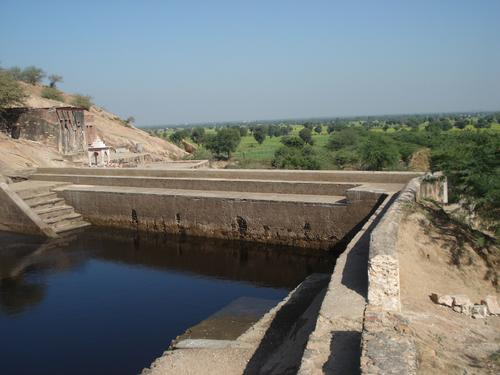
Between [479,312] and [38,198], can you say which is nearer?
[479,312]

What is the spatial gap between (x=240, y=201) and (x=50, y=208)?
661 centimetres

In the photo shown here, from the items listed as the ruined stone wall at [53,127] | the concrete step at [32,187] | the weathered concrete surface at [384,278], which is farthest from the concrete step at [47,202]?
the weathered concrete surface at [384,278]

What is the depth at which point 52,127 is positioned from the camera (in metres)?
22.4

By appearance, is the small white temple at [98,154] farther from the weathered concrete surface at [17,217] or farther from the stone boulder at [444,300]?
the stone boulder at [444,300]

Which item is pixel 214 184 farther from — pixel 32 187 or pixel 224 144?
pixel 224 144

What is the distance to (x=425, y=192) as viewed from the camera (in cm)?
1038

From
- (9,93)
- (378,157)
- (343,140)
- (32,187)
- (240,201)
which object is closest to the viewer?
(240,201)

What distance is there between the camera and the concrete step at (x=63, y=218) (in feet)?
47.3

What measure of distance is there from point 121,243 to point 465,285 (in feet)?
29.4

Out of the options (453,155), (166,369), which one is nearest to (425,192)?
(453,155)

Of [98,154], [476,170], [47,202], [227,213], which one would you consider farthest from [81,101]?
[476,170]

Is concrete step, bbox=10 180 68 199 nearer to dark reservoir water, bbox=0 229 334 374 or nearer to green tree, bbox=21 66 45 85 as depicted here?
dark reservoir water, bbox=0 229 334 374

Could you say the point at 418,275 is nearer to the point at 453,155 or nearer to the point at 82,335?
the point at 453,155

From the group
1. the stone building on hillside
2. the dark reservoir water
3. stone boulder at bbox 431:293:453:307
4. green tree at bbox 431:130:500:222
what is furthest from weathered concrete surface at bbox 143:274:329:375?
the stone building on hillside
